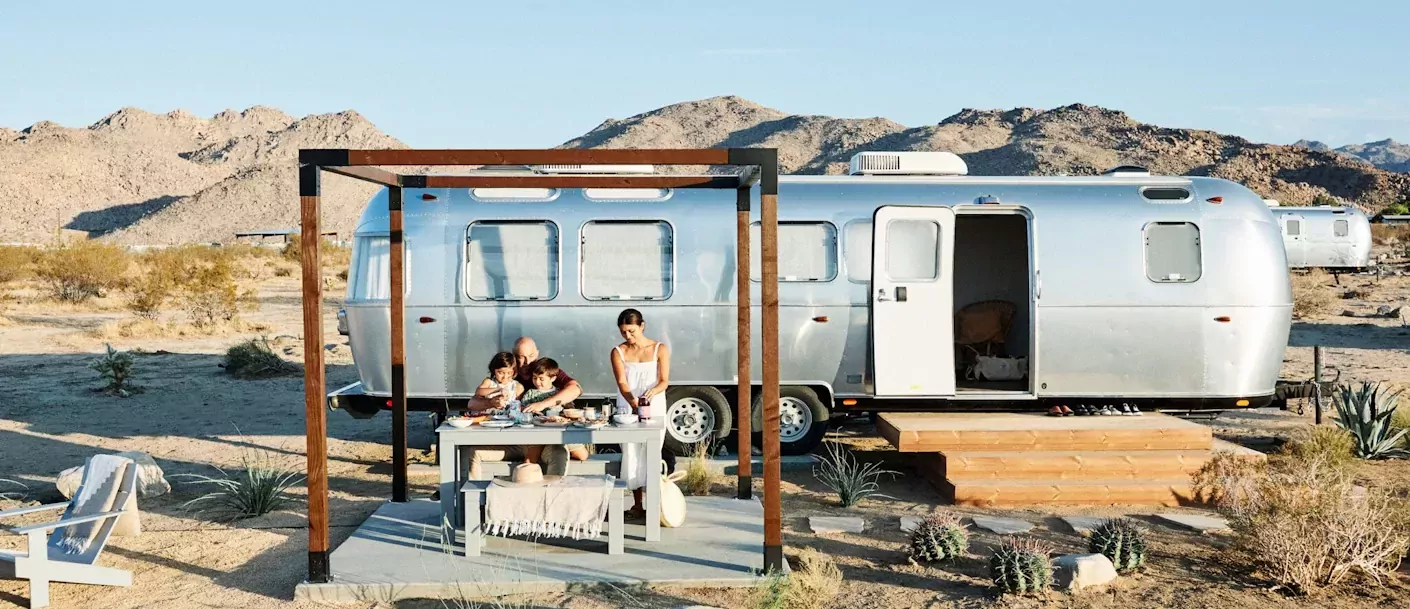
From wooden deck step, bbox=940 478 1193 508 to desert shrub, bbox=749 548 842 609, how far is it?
2513 millimetres

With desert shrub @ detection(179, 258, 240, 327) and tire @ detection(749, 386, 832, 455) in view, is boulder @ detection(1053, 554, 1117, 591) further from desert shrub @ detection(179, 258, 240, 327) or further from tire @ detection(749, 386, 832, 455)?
desert shrub @ detection(179, 258, 240, 327)

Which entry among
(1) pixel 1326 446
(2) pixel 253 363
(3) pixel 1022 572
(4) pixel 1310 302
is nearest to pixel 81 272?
(2) pixel 253 363

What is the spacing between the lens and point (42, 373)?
1557cm

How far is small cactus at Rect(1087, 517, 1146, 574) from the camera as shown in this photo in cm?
649

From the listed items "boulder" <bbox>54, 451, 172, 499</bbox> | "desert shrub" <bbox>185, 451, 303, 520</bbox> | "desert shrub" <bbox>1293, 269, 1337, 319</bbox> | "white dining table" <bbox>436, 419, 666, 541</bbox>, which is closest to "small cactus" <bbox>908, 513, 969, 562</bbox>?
"white dining table" <bbox>436, 419, 666, 541</bbox>

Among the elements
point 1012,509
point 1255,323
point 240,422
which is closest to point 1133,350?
point 1255,323

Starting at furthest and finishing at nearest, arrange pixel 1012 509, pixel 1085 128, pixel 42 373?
1. pixel 1085 128
2. pixel 42 373
3. pixel 1012 509

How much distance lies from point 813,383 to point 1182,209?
326 cm

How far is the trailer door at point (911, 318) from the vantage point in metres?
9.80

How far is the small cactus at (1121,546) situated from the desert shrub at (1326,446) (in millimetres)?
2991

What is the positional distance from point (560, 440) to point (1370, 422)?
6.87 metres

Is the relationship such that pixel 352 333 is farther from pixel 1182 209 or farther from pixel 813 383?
pixel 1182 209

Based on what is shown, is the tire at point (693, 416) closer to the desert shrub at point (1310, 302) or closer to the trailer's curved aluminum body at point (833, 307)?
the trailer's curved aluminum body at point (833, 307)

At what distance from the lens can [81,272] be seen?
2788 cm
